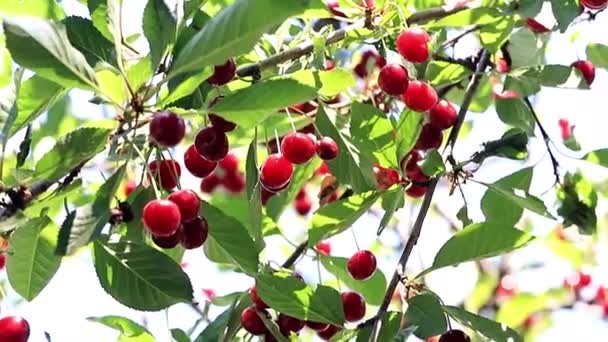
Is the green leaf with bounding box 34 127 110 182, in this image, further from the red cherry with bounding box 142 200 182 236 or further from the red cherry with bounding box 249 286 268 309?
the red cherry with bounding box 249 286 268 309

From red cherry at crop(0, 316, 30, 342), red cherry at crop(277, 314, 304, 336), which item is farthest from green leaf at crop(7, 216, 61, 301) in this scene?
red cherry at crop(277, 314, 304, 336)

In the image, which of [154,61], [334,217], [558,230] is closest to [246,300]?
[334,217]

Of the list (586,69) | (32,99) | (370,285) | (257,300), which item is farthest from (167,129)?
(586,69)

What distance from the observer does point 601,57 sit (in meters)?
2.23

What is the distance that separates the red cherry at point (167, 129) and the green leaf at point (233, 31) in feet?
0.20

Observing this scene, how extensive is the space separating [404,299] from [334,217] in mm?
174

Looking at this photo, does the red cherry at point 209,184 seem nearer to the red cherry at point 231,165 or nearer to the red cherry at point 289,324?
the red cherry at point 231,165

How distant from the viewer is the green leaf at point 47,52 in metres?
1.19

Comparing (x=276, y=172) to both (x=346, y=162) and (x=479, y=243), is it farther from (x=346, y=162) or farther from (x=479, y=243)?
(x=479, y=243)

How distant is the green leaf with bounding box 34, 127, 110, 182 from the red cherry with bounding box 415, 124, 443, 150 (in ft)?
2.54

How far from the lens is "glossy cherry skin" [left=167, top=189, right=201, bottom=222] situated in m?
1.43

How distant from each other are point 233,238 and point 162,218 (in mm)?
228

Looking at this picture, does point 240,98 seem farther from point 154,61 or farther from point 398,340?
point 398,340

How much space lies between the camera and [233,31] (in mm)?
1220
